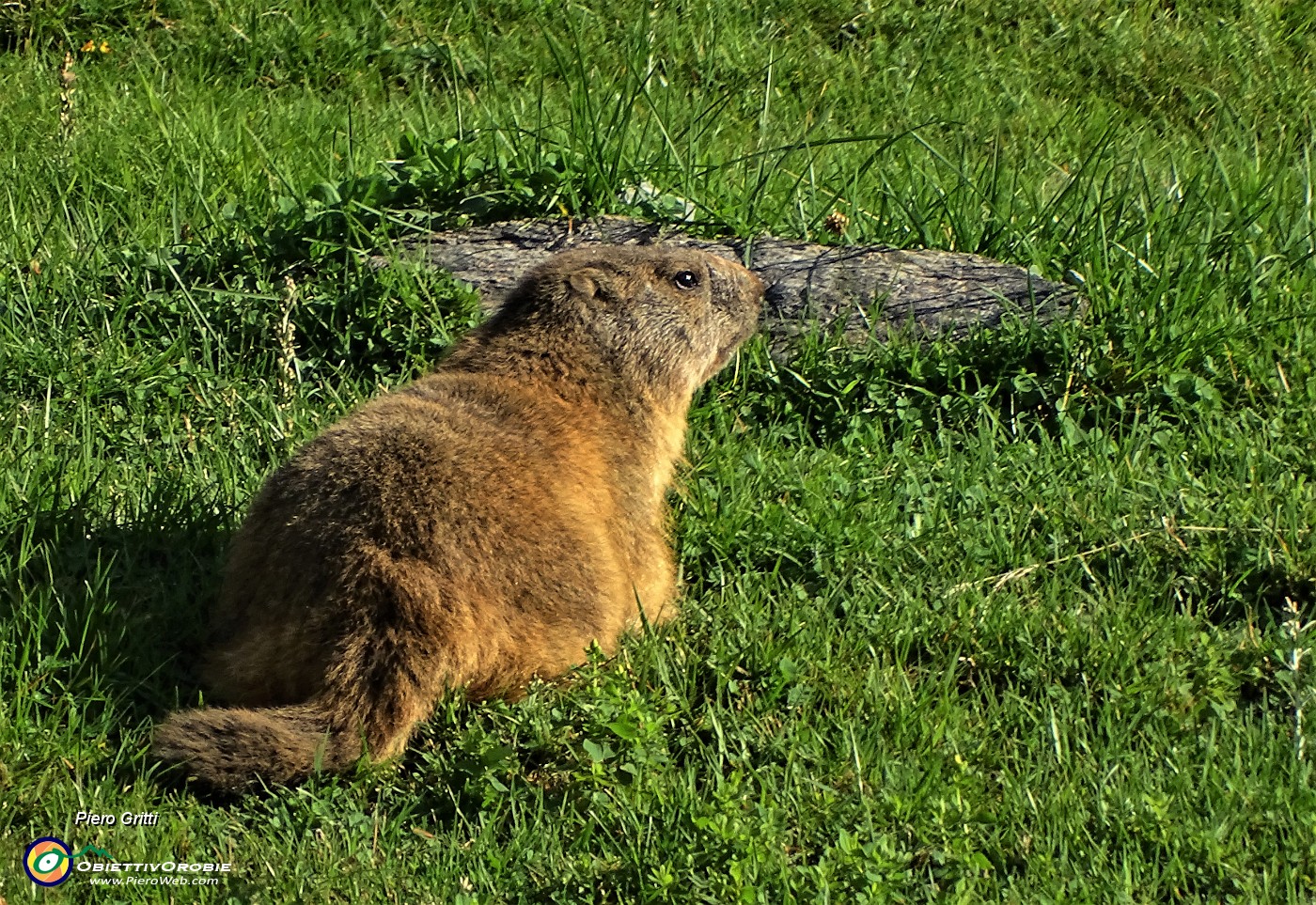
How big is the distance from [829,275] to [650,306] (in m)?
1.03

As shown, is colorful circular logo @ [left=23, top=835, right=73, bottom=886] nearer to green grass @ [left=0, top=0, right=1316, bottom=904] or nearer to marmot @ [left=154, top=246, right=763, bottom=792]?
green grass @ [left=0, top=0, right=1316, bottom=904]

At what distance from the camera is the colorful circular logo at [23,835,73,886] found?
2.92 meters

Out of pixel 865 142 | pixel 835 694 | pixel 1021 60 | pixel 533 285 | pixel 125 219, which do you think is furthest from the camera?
pixel 1021 60

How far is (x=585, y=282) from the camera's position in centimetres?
432

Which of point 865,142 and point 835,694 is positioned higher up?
point 865,142

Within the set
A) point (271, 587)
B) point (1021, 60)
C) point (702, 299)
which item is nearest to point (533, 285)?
point (702, 299)

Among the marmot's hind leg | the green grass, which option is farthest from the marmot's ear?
the marmot's hind leg

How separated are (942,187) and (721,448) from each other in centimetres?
190

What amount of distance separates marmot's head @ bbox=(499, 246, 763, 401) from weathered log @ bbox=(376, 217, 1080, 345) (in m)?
0.41

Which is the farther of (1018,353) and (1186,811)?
(1018,353)

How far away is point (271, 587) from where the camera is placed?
3318mm

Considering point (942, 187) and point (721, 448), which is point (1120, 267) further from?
point (721, 448)

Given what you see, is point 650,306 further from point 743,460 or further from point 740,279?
point 743,460

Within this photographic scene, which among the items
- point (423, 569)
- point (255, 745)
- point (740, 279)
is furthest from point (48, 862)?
point (740, 279)
